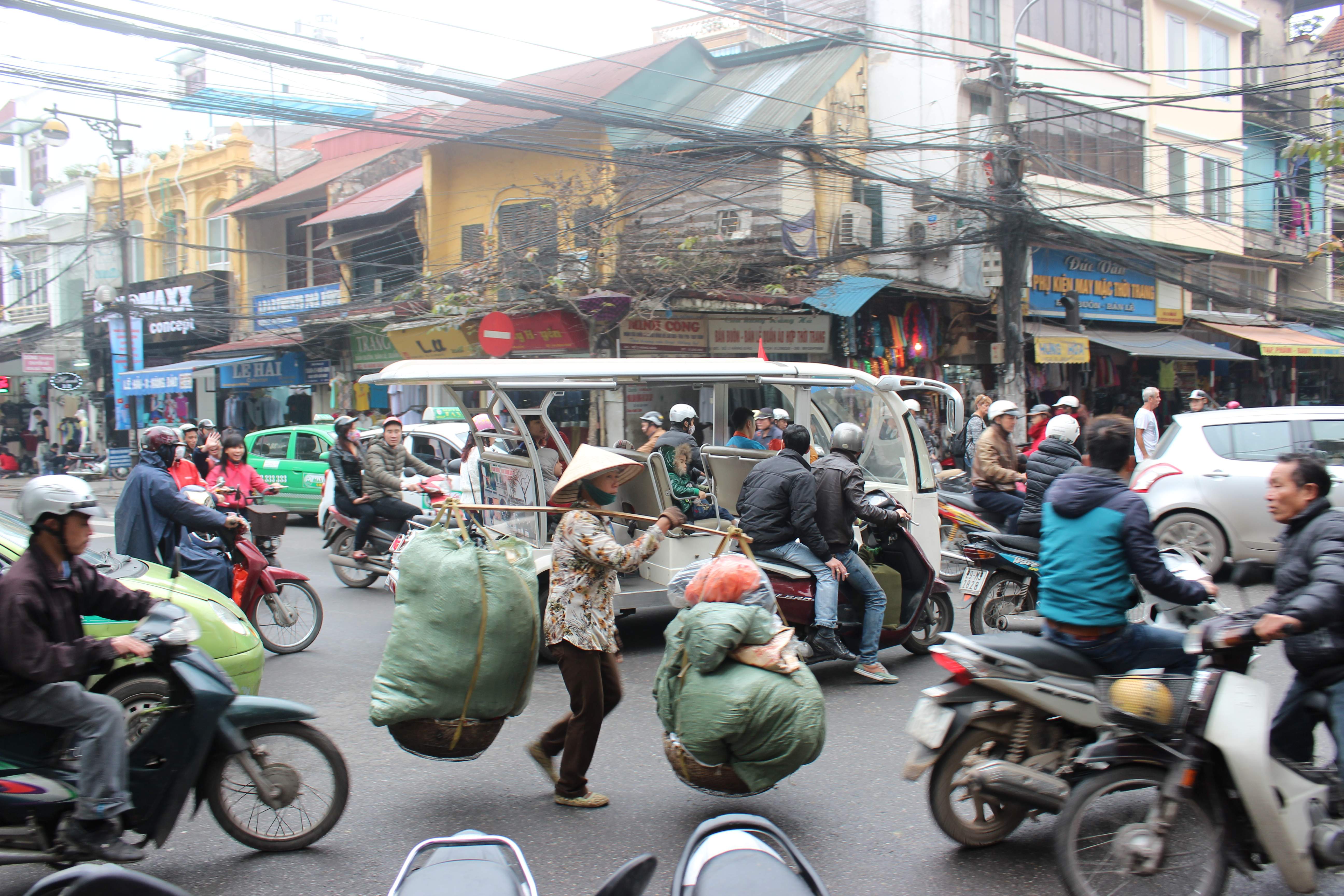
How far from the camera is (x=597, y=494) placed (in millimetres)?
4375

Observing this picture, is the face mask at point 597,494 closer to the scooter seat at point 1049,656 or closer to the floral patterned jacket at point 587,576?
the floral patterned jacket at point 587,576

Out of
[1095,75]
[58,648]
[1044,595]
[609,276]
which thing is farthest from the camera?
[1095,75]

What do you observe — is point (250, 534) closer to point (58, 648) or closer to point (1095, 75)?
point (58, 648)

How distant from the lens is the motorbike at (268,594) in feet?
22.5

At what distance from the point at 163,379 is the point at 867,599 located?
797 inches

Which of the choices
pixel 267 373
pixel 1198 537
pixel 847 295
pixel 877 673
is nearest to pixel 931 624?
pixel 877 673

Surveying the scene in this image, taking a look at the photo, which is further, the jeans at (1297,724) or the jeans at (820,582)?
the jeans at (820,582)

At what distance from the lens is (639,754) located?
16.5ft

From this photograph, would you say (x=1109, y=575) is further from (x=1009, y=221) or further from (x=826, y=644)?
(x=1009, y=221)

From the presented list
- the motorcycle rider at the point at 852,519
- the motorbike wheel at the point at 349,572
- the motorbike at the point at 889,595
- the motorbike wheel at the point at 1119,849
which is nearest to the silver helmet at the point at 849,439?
the motorcycle rider at the point at 852,519

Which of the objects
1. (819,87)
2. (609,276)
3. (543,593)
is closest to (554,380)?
(543,593)

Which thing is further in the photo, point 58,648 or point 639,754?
point 639,754

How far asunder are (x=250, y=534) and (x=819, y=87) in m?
14.0

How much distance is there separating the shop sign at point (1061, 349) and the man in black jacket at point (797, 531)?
14.1 metres
